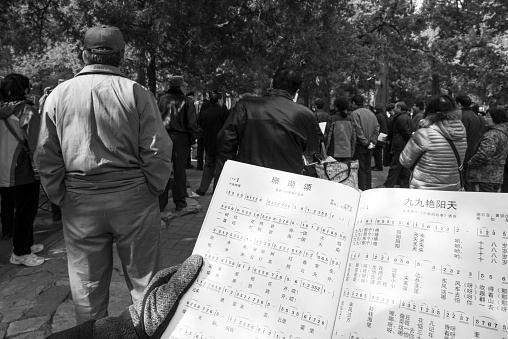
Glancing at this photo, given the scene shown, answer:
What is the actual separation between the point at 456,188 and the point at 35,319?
3.60 meters

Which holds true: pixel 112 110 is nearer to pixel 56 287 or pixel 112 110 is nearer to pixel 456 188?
pixel 56 287

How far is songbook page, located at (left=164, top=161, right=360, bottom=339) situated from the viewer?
1149mm

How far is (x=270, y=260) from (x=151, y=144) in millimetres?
1192

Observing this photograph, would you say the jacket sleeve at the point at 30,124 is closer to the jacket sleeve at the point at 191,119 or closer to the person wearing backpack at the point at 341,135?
the jacket sleeve at the point at 191,119

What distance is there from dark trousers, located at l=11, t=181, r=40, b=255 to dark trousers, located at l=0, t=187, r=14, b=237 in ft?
1.77

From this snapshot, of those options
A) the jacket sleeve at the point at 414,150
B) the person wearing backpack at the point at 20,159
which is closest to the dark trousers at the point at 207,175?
the person wearing backpack at the point at 20,159

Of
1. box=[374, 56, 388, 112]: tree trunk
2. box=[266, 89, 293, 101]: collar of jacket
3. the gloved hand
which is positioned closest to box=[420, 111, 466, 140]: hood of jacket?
box=[266, 89, 293, 101]: collar of jacket

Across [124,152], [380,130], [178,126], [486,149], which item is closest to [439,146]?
[486,149]

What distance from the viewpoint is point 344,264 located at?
3.86ft

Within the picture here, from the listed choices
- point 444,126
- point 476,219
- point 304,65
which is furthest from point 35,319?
point 304,65

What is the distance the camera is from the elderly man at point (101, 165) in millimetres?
2068

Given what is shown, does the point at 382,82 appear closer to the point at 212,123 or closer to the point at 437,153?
the point at 212,123

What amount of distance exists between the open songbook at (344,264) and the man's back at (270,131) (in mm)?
1810

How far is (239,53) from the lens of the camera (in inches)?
311
